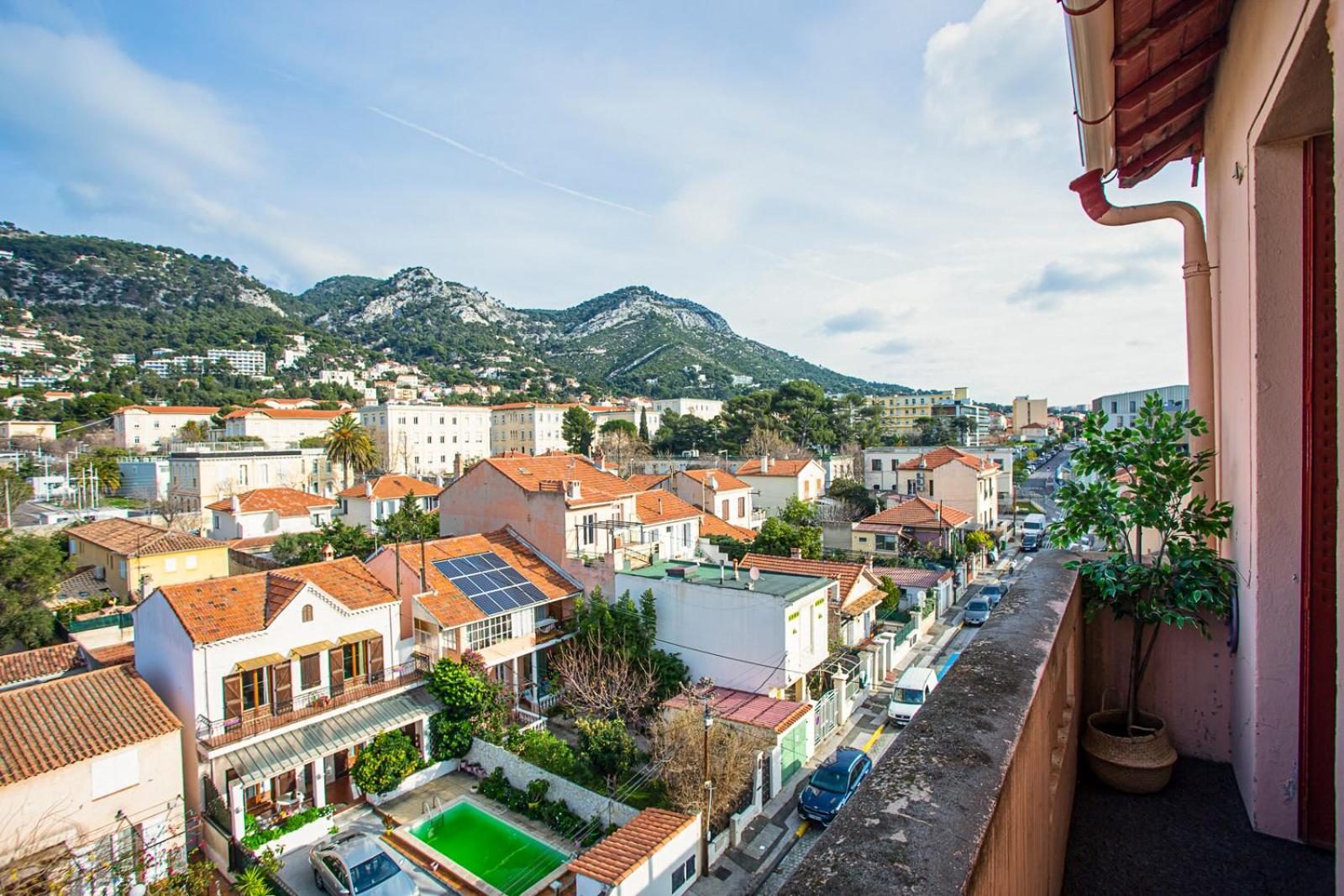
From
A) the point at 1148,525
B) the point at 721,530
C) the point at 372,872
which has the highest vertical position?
the point at 1148,525

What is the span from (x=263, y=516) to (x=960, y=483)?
40.3 m

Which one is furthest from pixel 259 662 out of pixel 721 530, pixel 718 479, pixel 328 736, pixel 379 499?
pixel 379 499

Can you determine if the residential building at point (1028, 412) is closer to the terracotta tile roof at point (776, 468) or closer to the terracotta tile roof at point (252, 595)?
the terracotta tile roof at point (776, 468)

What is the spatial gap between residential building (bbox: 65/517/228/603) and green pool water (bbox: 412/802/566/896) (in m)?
17.8

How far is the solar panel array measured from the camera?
17.8 metres

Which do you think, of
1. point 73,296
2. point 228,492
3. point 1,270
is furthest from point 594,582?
point 1,270

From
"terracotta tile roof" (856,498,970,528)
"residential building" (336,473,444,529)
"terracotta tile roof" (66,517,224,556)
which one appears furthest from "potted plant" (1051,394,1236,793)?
"residential building" (336,473,444,529)

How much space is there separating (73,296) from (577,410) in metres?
118

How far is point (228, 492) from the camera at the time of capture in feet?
168

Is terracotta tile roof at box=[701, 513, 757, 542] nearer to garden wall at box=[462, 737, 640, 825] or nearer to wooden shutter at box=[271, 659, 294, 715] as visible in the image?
garden wall at box=[462, 737, 640, 825]

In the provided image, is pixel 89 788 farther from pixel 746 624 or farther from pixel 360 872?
pixel 746 624

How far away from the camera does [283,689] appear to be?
46.3 feet

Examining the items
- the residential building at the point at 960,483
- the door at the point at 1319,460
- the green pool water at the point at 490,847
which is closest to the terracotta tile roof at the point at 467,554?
the green pool water at the point at 490,847

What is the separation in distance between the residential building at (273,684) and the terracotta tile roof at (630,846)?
651cm
